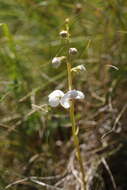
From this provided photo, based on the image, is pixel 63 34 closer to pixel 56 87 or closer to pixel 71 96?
pixel 71 96

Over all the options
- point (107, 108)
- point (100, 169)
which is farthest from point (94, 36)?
point (100, 169)

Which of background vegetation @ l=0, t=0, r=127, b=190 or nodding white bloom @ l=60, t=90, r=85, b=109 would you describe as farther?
background vegetation @ l=0, t=0, r=127, b=190

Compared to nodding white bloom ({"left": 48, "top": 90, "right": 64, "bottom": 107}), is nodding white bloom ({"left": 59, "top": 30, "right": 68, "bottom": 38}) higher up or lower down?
higher up

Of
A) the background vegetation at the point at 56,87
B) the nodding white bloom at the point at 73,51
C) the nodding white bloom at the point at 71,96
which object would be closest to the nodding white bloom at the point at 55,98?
the nodding white bloom at the point at 71,96

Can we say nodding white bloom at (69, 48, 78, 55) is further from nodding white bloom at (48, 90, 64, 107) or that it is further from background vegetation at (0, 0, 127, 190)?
background vegetation at (0, 0, 127, 190)

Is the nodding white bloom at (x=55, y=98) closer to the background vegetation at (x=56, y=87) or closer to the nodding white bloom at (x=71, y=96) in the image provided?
the nodding white bloom at (x=71, y=96)

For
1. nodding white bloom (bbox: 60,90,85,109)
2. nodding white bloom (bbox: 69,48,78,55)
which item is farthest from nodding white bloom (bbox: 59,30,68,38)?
nodding white bloom (bbox: 60,90,85,109)

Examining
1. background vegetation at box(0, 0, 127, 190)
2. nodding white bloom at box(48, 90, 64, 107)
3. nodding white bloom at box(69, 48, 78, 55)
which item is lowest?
background vegetation at box(0, 0, 127, 190)

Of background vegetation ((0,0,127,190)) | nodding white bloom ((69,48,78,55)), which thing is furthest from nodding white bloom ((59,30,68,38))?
background vegetation ((0,0,127,190))

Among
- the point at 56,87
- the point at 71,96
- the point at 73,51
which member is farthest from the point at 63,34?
the point at 56,87

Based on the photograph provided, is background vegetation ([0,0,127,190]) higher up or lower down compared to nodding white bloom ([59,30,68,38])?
lower down
